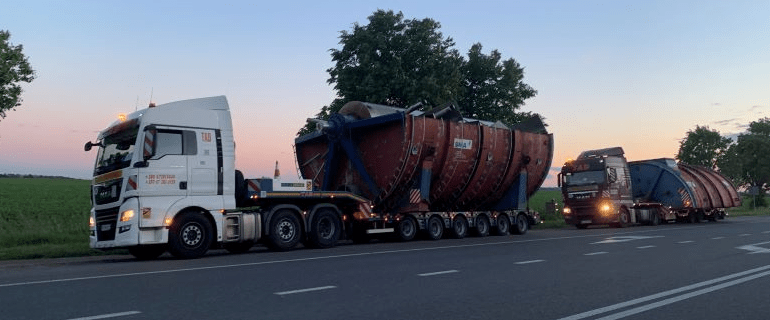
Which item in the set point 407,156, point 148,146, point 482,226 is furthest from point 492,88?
point 148,146

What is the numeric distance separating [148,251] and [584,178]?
19659mm

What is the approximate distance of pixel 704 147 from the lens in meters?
80.8

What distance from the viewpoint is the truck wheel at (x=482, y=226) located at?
71.9ft

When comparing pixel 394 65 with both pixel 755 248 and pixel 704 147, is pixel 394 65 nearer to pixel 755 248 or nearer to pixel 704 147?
pixel 755 248

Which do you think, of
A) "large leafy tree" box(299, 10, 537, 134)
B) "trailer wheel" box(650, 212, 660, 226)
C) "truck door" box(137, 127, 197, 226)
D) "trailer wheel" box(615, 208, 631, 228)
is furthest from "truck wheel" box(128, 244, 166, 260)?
"trailer wheel" box(650, 212, 660, 226)

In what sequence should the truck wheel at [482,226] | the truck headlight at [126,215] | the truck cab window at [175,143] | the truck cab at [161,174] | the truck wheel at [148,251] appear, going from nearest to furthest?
the truck headlight at [126,215] → the truck cab at [161,174] → the truck cab window at [175,143] → the truck wheel at [148,251] → the truck wheel at [482,226]

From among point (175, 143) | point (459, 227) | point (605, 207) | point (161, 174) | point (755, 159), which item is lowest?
point (459, 227)

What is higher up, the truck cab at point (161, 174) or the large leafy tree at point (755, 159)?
the large leafy tree at point (755, 159)

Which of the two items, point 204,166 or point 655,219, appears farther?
point 655,219

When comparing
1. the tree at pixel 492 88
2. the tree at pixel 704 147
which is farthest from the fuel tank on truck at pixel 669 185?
the tree at pixel 704 147

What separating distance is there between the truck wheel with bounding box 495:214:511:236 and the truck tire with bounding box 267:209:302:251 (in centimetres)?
829

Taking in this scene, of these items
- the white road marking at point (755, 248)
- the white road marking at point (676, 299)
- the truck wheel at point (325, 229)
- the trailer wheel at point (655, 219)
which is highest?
the truck wheel at point (325, 229)

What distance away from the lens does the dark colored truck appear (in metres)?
28.5

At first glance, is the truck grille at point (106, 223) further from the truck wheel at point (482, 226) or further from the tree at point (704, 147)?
the tree at point (704, 147)
